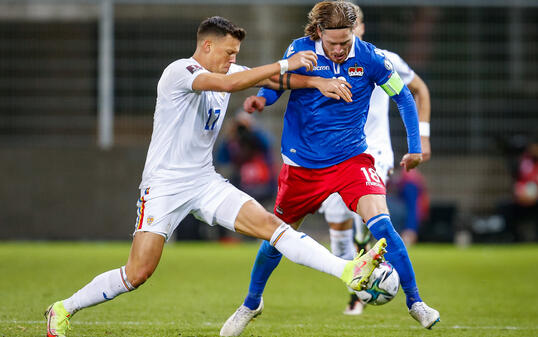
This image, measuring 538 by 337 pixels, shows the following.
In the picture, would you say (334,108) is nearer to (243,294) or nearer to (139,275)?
(139,275)

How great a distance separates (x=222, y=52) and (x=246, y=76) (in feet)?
1.63

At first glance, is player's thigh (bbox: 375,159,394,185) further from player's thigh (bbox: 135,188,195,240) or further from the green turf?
player's thigh (bbox: 135,188,195,240)

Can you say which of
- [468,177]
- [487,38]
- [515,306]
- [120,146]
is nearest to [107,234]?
[120,146]

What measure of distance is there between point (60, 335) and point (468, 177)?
11842 millimetres

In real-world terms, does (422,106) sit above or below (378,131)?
above

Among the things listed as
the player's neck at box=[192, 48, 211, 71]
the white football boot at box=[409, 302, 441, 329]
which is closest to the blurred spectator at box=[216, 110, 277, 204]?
the player's neck at box=[192, 48, 211, 71]

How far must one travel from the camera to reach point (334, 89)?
569cm

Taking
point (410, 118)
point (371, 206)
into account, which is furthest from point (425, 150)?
point (371, 206)

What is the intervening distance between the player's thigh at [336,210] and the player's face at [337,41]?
5.97 feet

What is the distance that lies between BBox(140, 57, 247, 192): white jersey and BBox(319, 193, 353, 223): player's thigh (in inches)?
78.0

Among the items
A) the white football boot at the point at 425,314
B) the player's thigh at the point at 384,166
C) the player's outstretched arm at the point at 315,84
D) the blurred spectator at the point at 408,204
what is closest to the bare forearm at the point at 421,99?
the player's thigh at the point at 384,166

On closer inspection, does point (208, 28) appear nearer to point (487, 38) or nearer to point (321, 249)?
point (321, 249)

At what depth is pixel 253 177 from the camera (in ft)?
49.3

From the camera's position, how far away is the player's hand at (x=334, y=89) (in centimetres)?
568
